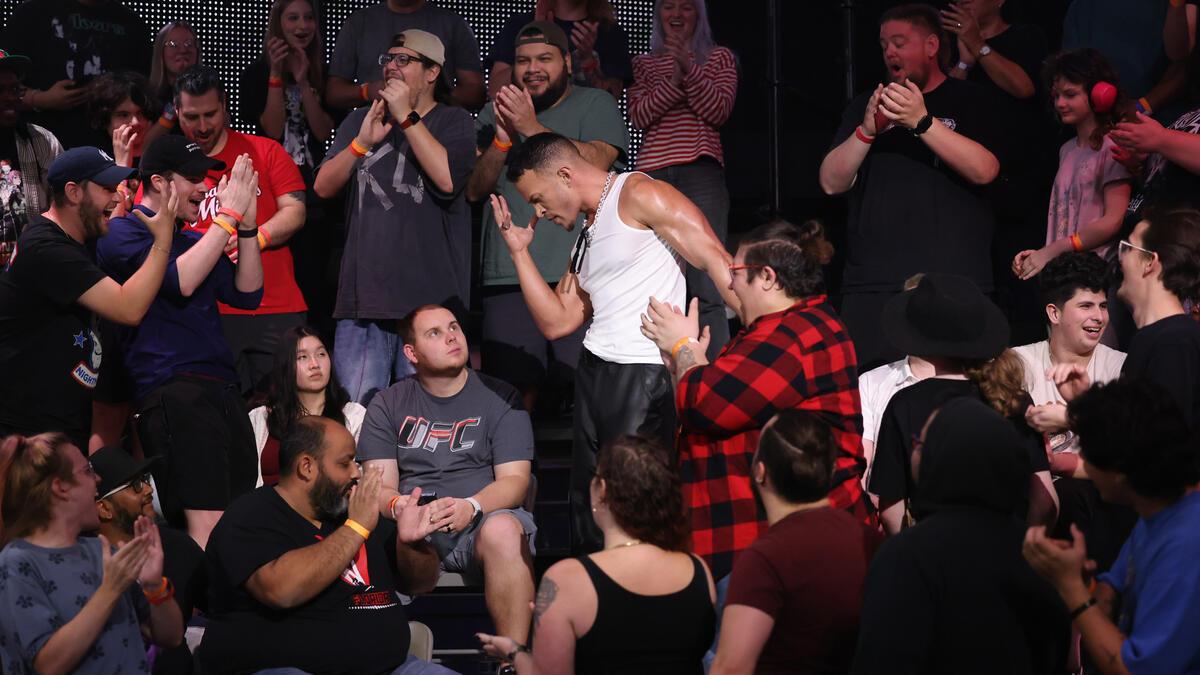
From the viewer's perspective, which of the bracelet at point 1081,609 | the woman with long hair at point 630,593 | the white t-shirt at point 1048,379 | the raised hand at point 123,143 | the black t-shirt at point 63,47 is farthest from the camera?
the black t-shirt at point 63,47

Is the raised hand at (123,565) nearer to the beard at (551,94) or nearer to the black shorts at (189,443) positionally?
the black shorts at (189,443)

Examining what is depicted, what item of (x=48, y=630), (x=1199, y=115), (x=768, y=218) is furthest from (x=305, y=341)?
(x=1199, y=115)

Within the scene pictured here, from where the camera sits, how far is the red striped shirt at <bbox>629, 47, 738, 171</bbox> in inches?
240

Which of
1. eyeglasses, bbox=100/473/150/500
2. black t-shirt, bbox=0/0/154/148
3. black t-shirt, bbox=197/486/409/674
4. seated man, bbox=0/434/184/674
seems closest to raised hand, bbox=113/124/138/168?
black t-shirt, bbox=0/0/154/148

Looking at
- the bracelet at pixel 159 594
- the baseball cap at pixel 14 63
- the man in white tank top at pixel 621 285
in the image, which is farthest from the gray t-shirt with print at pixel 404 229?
the bracelet at pixel 159 594

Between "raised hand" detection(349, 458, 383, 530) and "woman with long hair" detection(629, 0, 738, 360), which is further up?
"woman with long hair" detection(629, 0, 738, 360)

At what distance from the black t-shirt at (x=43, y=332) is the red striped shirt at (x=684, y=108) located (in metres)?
2.57

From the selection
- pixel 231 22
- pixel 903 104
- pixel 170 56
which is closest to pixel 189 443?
pixel 170 56

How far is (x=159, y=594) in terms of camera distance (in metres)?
3.99

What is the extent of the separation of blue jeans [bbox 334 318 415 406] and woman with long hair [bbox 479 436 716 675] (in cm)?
241

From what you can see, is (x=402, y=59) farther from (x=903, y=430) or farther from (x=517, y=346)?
(x=903, y=430)

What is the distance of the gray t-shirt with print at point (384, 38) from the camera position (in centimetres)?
615

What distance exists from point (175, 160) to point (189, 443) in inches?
42.5

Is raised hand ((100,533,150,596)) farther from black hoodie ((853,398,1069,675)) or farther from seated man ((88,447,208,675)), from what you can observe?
black hoodie ((853,398,1069,675))
